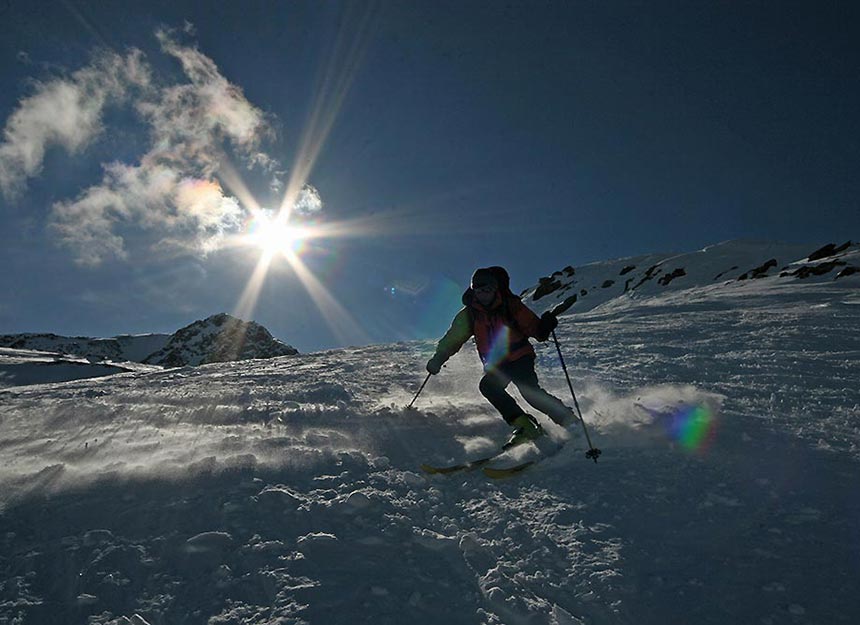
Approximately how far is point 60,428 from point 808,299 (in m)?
17.3

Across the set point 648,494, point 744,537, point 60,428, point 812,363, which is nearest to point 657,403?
point 648,494

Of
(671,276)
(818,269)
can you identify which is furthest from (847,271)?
(671,276)

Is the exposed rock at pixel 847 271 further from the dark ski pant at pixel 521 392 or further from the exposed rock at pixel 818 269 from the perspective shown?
the dark ski pant at pixel 521 392

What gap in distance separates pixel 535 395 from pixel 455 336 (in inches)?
52.2

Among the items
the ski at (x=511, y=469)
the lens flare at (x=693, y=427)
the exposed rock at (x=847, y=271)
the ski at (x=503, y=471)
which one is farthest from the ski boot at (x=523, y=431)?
the exposed rock at (x=847, y=271)

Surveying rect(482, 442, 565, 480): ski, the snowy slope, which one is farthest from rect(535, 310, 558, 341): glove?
the snowy slope

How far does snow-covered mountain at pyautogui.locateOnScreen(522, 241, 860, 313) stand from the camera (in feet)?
69.0

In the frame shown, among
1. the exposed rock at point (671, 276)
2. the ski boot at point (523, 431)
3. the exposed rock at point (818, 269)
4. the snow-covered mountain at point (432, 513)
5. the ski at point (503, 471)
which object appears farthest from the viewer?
the exposed rock at point (671, 276)

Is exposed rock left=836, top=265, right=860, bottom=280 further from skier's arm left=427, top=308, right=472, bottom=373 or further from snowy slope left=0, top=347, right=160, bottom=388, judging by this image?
snowy slope left=0, top=347, right=160, bottom=388

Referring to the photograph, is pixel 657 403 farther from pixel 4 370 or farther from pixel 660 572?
pixel 4 370

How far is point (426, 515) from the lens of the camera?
3.21 metres

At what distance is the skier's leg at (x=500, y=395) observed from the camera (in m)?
5.03

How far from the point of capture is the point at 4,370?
18.9 m

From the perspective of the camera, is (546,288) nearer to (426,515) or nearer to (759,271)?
(759,271)
